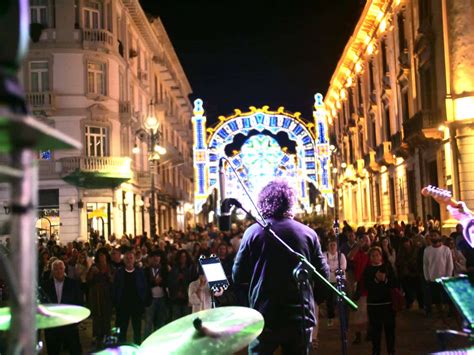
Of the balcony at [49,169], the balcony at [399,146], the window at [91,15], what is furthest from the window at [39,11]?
the balcony at [399,146]

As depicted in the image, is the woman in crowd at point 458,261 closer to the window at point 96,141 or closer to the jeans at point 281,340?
the jeans at point 281,340

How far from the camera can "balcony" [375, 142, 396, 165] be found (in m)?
34.2

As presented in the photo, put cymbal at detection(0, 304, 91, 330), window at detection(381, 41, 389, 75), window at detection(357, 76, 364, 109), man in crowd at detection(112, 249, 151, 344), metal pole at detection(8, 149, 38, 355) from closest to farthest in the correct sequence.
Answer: metal pole at detection(8, 149, 38, 355)
cymbal at detection(0, 304, 91, 330)
man in crowd at detection(112, 249, 151, 344)
window at detection(381, 41, 389, 75)
window at detection(357, 76, 364, 109)

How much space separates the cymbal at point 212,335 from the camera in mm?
3891

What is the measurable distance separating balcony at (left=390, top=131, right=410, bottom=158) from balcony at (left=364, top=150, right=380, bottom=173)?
16.5 ft

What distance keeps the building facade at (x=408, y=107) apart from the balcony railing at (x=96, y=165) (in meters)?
14.3

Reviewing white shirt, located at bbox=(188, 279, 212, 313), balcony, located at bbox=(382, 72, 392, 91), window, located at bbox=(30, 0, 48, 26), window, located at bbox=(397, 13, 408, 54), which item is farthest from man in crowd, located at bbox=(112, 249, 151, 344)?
balcony, located at bbox=(382, 72, 392, 91)

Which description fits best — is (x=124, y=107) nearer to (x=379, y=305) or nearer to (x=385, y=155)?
(x=385, y=155)

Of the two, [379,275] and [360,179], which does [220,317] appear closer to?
[379,275]

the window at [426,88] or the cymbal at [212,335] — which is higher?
the window at [426,88]

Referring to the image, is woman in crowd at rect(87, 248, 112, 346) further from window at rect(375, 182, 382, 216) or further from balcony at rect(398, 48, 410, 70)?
window at rect(375, 182, 382, 216)

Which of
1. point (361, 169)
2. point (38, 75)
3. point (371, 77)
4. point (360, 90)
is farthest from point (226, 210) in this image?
point (360, 90)

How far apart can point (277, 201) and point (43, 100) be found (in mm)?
28409

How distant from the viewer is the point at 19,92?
5.65ft
